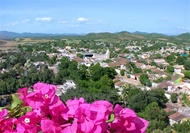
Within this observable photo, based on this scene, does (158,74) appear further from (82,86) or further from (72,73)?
(82,86)

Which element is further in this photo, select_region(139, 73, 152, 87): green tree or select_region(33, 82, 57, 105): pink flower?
select_region(139, 73, 152, 87): green tree

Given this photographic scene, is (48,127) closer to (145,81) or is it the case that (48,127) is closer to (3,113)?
(3,113)

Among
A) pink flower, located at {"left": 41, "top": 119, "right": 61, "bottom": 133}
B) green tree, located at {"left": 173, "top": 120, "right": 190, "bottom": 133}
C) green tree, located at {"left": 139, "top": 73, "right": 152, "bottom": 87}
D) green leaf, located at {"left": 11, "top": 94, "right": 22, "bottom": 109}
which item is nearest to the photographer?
pink flower, located at {"left": 41, "top": 119, "right": 61, "bottom": 133}

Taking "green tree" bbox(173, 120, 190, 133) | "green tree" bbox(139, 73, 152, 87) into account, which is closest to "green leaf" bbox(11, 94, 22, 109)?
"green tree" bbox(173, 120, 190, 133)

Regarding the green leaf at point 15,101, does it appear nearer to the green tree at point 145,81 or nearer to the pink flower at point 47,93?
the pink flower at point 47,93

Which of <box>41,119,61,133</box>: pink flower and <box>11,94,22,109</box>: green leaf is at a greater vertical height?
<box>11,94,22,109</box>: green leaf

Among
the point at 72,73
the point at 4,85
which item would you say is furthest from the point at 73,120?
the point at 72,73

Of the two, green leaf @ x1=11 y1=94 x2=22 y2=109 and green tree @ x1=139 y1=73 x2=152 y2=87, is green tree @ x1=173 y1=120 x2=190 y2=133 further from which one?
green tree @ x1=139 y1=73 x2=152 y2=87

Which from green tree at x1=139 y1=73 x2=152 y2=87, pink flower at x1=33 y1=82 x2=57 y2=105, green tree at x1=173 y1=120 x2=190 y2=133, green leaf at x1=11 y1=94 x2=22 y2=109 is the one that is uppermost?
pink flower at x1=33 y1=82 x2=57 y2=105

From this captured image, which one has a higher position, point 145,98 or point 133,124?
point 133,124

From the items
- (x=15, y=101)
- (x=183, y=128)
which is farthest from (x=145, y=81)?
(x=15, y=101)

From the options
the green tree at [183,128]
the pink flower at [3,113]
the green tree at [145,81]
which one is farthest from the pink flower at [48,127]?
A: the green tree at [145,81]
